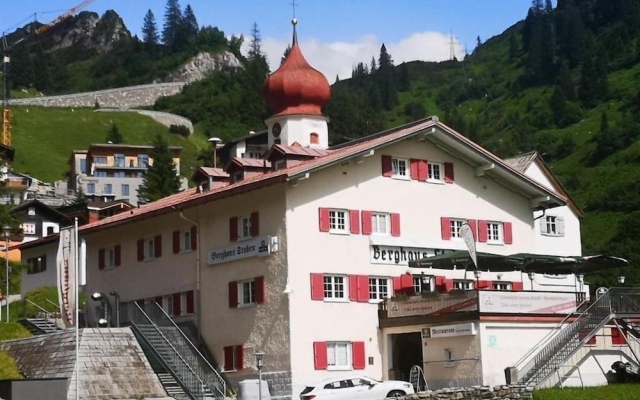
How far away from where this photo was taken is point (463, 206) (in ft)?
153

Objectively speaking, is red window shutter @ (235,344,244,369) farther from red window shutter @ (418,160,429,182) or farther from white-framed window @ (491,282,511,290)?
white-framed window @ (491,282,511,290)

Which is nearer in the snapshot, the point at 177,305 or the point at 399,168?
the point at 399,168

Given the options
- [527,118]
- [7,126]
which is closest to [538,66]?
[527,118]

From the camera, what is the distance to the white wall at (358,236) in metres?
41.3

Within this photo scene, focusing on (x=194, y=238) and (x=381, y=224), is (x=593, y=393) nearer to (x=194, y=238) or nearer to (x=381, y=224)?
(x=381, y=224)

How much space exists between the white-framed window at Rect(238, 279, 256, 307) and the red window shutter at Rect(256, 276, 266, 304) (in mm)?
426

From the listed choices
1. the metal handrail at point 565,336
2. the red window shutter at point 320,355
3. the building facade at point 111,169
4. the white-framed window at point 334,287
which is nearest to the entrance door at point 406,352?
the white-framed window at point 334,287

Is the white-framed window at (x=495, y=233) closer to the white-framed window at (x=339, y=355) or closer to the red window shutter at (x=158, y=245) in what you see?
the white-framed window at (x=339, y=355)

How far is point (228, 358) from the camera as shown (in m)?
43.9

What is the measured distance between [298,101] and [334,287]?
15.4 meters

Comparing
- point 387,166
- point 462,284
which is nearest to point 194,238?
point 387,166

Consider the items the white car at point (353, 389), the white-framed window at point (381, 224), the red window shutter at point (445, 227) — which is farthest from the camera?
the red window shutter at point (445, 227)

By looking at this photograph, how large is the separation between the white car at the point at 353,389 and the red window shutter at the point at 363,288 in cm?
606

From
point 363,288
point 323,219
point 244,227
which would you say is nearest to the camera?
point 323,219
